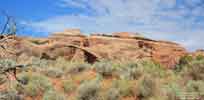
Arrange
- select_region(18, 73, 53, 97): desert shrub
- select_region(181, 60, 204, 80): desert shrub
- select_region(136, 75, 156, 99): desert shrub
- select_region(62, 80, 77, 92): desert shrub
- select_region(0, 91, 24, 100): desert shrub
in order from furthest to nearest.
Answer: select_region(181, 60, 204, 80): desert shrub → select_region(62, 80, 77, 92): desert shrub → select_region(136, 75, 156, 99): desert shrub → select_region(18, 73, 53, 97): desert shrub → select_region(0, 91, 24, 100): desert shrub

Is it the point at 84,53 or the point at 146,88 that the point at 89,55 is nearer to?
the point at 84,53

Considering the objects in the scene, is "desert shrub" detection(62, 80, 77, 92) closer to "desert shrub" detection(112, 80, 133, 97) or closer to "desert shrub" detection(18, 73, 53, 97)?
"desert shrub" detection(18, 73, 53, 97)

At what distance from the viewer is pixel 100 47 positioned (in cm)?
3566

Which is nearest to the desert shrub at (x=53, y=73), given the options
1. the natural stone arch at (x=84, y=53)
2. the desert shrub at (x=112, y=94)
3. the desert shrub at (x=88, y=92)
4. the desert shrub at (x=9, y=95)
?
the desert shrub at (x=88, y=92)

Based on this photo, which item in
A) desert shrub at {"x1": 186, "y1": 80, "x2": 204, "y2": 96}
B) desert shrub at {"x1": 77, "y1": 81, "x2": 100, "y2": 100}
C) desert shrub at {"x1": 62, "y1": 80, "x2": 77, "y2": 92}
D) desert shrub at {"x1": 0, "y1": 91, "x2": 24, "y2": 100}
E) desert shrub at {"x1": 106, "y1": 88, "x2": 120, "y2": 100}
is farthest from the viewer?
desert shrub at {"x1": 186, "y1": 80, "x2": 204, "y2": 96}

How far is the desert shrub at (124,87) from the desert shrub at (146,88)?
34 centimetres

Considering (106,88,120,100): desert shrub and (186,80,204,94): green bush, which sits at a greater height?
(106,88,120,100): desert shrub

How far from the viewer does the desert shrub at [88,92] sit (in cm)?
1356

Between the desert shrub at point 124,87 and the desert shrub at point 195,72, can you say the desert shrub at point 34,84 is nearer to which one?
the desert shrub at point 124,87

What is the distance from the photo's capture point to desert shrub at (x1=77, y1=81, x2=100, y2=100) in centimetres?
1356

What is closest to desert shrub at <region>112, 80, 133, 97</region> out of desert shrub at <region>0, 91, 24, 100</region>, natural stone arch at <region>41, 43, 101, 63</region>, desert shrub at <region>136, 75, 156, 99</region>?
desert shrub at <region>136, 75, 156, 99</region>

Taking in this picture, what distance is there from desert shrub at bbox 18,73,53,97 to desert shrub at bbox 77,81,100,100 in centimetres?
169

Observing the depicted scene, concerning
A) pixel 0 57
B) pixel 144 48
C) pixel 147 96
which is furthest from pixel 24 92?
pixel 144 48

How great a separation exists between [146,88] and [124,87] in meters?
0.88
